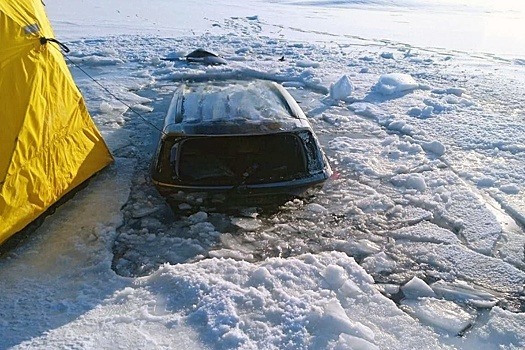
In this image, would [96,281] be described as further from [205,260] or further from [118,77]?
[118,77]

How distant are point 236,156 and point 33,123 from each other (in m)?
1.84

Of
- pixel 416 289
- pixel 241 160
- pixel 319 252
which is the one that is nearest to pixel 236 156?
pixel 241 160

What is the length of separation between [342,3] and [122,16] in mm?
21177

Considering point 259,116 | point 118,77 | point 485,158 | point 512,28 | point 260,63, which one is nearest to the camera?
point 259,116

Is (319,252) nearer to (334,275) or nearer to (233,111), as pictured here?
(334,275)

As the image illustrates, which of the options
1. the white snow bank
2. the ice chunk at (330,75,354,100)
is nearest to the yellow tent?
the white snow bank

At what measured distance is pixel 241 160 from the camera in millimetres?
4848

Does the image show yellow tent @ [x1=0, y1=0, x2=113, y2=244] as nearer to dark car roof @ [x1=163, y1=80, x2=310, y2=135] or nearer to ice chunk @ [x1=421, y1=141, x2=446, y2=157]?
dark car roof @ [x1=163, y1=80, x2=310, y2=135]

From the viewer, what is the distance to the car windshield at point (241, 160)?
15.6ft

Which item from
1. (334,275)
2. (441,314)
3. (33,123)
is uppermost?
(33,123)

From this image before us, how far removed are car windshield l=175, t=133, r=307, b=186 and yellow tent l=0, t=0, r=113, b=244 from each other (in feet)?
3.89

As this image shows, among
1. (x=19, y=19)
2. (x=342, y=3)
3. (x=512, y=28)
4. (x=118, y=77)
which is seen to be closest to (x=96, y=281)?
(x=19, y=19)

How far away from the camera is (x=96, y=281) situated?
3.85 m

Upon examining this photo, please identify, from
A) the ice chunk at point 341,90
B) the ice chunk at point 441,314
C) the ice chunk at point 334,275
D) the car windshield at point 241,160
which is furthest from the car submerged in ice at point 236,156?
the ice chunk at point 341,90
